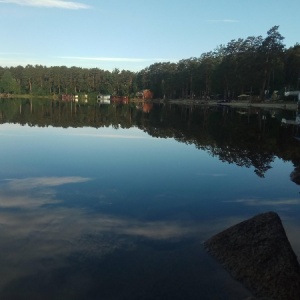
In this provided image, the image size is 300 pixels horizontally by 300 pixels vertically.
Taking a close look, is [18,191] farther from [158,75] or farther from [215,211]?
[158,75]

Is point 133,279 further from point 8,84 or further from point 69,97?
point 8,84

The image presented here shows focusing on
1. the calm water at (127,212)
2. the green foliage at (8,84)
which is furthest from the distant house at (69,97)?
the calm water at (127,212)

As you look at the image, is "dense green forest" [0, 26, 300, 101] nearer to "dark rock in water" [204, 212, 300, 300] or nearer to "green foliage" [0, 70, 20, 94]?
"green foliage" [0, 70, 20, 94]

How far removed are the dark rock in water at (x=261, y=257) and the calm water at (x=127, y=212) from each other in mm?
330

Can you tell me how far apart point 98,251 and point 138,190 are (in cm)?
567

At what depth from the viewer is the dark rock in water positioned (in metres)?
6.84

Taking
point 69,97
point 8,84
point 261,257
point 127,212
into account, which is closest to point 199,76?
point 69,97

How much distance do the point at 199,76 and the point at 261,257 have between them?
411 ft

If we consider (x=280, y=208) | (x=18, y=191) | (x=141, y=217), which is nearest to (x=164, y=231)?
(x=141, y=217)

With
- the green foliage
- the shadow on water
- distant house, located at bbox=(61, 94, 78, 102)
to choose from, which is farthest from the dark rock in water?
the green foliage

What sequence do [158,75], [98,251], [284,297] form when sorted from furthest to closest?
[158,75] → [98,251] → [284,297]

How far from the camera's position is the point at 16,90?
17438 cm

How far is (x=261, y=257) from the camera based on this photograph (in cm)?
755

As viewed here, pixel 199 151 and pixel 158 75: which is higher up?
pixel 158 75
